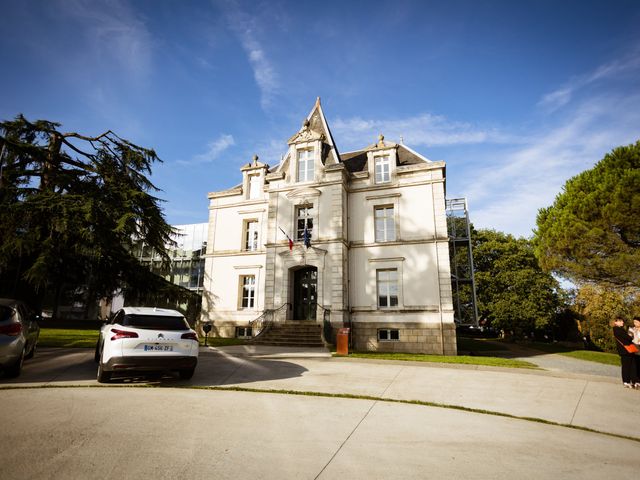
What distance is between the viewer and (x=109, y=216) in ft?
51.5

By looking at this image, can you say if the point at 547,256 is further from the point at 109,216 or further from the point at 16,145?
the point at 16,145

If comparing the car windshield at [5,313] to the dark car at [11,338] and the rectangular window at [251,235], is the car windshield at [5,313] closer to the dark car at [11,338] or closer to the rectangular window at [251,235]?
the dark car at [11,338]

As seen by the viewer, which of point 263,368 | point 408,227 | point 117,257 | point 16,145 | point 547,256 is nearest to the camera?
point 263,368

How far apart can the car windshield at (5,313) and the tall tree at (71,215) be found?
744 centimetres

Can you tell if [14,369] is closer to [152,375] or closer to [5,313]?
[5,313]

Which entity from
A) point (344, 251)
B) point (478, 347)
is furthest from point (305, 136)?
point (478, 347)

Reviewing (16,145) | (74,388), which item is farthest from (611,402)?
(16,145)

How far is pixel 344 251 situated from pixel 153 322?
13536 millimetres

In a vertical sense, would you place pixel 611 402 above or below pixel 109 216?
below

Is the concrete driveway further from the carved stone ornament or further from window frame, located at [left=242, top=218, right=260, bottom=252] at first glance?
the carved stone ornament

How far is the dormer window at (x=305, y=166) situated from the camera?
22050mm

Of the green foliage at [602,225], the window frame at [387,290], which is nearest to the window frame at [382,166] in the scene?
the window frame at [387,290]

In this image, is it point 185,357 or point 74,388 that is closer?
point 74,388

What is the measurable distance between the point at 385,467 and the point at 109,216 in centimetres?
1586
